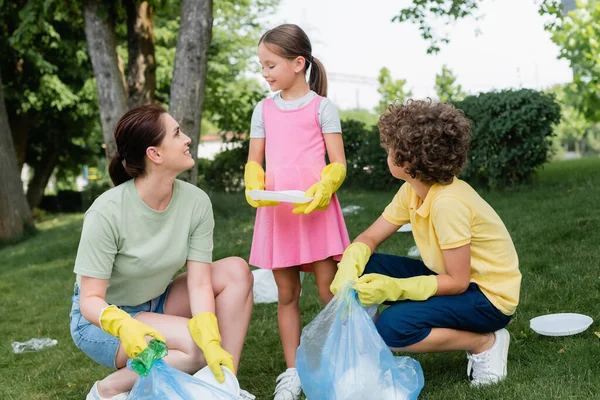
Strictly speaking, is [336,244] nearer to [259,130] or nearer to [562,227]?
[259,130]

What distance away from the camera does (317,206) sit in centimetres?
252

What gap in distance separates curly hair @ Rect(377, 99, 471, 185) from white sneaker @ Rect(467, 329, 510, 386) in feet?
1.94

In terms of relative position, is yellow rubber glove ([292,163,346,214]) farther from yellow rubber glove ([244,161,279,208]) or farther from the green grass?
the green grass

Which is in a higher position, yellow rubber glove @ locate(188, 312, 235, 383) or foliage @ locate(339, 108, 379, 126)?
foliage @ locate(339, 108, 379, 126)

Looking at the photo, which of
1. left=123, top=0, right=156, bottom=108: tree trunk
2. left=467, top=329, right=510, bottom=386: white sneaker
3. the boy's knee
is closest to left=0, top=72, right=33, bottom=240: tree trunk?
left=123, top=0, right=156, bottom=108: tree trunk

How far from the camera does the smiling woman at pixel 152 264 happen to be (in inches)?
86.1

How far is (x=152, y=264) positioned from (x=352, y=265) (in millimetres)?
676

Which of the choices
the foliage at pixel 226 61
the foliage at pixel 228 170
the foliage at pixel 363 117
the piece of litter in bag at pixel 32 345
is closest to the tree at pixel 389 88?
the foliage at pixel 363 117

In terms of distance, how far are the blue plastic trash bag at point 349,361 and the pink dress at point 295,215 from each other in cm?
49

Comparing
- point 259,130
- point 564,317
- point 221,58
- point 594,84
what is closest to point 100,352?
point 259,130

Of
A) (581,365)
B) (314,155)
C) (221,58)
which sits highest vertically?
(221,58)

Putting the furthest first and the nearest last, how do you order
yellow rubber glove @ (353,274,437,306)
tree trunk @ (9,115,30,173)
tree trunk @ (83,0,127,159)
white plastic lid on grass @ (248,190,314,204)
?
tree trunk @ (9,115,30,173)
tree trunk @ (83,0,127,159)
white plastic lid on grass @ (248,190,314,204)
yellow rubber glove @ (353,274,437,306)

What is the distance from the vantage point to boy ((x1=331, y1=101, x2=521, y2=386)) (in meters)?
2.19

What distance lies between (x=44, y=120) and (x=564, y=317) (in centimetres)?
1470
